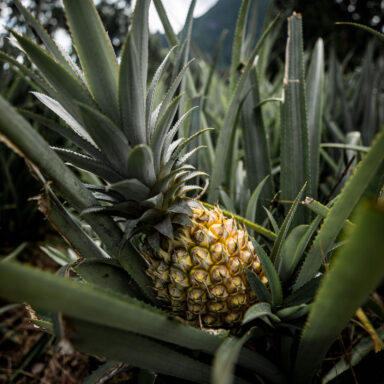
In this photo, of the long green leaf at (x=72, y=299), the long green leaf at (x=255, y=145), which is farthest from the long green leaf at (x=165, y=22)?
the long green leaf at (x=72, y=299)

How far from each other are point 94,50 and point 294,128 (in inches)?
18.7

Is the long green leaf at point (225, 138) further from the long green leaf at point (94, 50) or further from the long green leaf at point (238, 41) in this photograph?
the long green leaf at point (94, 50)

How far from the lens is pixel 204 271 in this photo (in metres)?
0.51

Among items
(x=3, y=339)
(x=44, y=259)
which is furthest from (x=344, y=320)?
(x=44, y=259)

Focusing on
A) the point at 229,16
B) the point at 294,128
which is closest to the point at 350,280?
the point at 294,128

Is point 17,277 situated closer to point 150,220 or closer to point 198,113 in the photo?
point 150,220

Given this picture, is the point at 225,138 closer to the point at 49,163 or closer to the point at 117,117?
the point at 117,117

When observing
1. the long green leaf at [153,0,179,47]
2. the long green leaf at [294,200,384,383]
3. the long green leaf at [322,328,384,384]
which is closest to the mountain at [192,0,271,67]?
the long green leaf at [153,0,179,47]

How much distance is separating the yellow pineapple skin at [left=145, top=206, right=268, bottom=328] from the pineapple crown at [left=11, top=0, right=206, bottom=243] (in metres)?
0.04

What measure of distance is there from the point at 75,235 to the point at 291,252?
381 millimetres

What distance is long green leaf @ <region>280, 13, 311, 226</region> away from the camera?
26.6 inches

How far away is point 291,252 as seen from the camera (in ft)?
1.69

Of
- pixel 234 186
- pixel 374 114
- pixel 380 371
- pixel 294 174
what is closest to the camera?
pixel 380 371

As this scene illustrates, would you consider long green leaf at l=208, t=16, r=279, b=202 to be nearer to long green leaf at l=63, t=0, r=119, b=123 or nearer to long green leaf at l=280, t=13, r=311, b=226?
long green leaf at l=280, t=13, r=311, b=226
